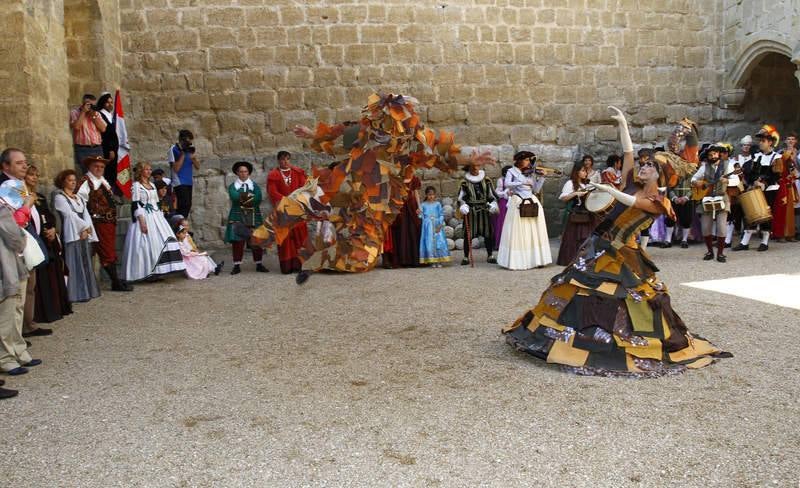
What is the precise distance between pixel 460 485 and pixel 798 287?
5.57 metres

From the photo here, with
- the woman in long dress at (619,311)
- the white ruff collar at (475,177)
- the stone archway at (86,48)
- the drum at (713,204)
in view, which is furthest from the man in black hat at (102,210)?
the drum at (713,204)

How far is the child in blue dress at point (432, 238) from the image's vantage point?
9320mm

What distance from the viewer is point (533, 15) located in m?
11.7

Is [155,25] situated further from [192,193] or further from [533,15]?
[533,15]

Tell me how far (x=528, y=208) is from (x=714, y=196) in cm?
250

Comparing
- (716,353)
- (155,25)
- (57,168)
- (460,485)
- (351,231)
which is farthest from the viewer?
(155,25)

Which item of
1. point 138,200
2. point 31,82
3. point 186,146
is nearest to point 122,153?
point 138,200

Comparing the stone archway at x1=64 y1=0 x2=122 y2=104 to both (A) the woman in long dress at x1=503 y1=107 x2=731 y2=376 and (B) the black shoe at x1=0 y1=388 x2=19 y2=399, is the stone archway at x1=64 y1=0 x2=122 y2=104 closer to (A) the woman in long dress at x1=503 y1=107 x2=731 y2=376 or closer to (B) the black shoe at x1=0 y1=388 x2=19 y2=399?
(B) the black shoe at x1=0 y1=388 x2=19 y2=399

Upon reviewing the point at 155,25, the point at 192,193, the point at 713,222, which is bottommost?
the point at 713,222

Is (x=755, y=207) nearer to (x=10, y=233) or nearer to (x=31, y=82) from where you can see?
(x=10, y=233)

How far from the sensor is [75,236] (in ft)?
23.5

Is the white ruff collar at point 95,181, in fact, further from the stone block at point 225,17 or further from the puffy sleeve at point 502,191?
the puffy sleeve at point 502,191

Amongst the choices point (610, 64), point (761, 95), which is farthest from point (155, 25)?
point (761, 95)

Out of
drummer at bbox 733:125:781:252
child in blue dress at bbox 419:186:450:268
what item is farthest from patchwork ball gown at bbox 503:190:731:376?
drummer at bbox 733:125:781:252
